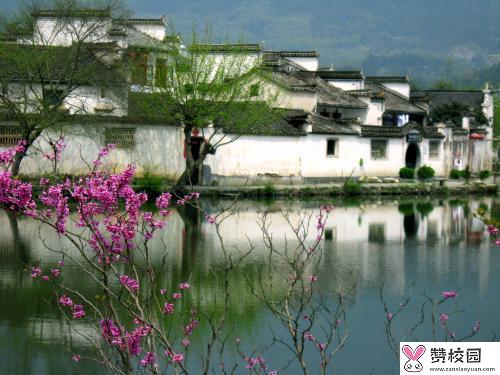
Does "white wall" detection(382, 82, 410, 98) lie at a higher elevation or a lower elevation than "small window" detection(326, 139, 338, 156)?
higher

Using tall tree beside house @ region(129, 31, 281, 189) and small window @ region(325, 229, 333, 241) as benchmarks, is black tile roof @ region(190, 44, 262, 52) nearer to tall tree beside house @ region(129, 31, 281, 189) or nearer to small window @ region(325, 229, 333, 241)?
tall tree beside house @ region(129, 31, 281, 189)

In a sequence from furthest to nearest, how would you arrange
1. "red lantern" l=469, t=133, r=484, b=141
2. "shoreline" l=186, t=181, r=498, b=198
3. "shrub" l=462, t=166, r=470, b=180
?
"red lantern" l=469, t=133, r=484, b=141 < "shrub" l=462, t=166, r=470, b=180 < "shoreline" l=186, t=181, r=498, b=198

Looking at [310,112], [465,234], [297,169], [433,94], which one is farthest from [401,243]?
[433,94]

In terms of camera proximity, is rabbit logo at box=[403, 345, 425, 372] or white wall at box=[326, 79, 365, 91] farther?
white wall at box=[326, 79, 365, 91]

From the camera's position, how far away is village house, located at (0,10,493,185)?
3394cm

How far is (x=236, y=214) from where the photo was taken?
94.3ft

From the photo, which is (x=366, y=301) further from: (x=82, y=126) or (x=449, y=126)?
(x=449, y=126)

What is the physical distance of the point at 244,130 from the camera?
3675 centimetres

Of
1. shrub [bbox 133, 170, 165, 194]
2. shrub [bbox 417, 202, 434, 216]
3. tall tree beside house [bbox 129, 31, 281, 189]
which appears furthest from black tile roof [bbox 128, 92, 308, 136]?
shrub [bbox 417, 202, 434, 216]

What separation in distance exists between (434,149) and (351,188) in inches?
374

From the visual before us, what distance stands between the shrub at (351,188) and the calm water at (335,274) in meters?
5.53

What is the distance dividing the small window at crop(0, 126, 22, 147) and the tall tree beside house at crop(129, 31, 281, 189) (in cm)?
433

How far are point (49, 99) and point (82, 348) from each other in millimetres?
20623

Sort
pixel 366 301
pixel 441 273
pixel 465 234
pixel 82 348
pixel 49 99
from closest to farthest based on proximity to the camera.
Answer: pixel 82 348 → pixel 366 301 → pixel 441 273 → pixel 465 234 → pixel 49 99
